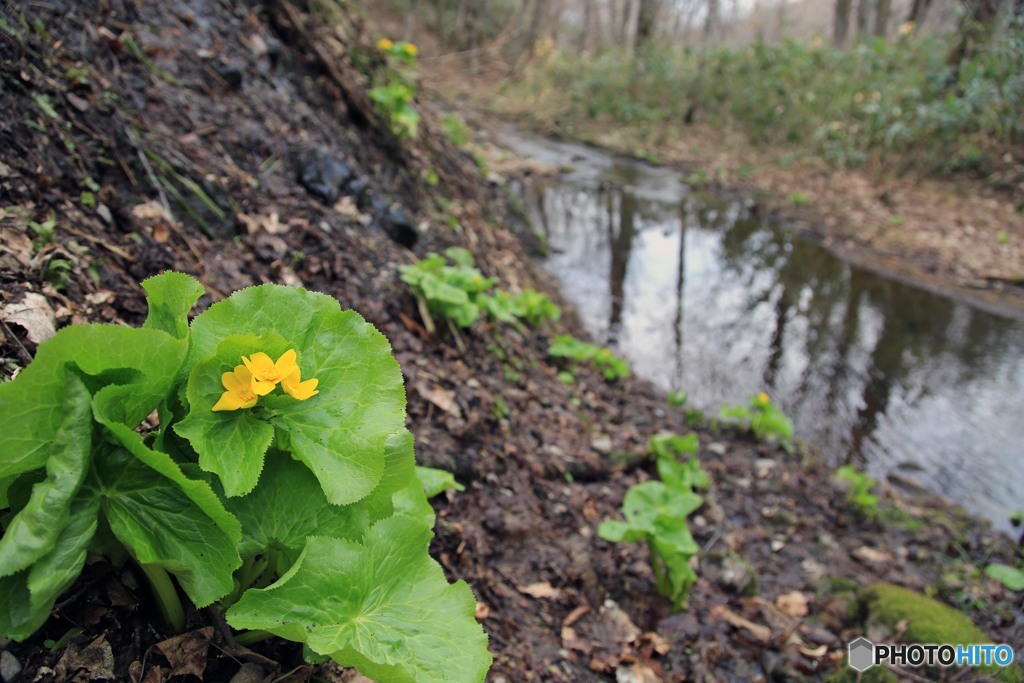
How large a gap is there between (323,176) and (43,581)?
3087mm

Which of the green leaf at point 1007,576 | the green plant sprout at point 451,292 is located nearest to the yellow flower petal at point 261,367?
the green plant sprout at point 451,292

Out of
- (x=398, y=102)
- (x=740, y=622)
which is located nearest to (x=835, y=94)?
(x=398, y=102)

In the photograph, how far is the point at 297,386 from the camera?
1172 mm

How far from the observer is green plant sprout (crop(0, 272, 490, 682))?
1039 mm

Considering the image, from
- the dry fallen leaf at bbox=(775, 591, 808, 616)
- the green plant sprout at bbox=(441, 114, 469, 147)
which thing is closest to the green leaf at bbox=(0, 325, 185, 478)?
the dry fallen leaf at bbox=(775, 591, 808, 616)

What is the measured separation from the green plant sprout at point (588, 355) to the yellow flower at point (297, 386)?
3.47 meters

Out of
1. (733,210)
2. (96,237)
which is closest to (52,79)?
(96,237)

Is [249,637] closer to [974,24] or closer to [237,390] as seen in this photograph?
[237,390]

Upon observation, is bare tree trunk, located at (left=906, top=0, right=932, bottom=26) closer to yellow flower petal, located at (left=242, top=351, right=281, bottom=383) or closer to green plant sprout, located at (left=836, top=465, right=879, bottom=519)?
green plant sprout, located at (left=836, top=465, right=879, bottom=519)

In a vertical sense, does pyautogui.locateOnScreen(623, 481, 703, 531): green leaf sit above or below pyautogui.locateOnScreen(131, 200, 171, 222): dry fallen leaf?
below

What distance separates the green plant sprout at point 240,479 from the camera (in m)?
1.04

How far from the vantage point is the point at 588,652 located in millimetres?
2242

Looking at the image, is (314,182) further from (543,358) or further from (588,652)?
(588,652)

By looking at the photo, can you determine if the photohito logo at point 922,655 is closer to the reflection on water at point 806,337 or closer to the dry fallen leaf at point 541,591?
the dry fallen leaf at point 541,591
